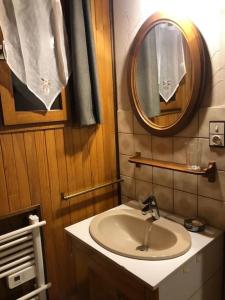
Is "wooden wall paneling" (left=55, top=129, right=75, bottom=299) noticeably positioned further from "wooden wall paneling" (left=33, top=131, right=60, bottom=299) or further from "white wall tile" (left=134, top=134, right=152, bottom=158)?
"white wall tile" (left=134, top=134, right=152, bottom=158)

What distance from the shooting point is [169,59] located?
52.3 inches

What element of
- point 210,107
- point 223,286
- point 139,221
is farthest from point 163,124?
point 223,286

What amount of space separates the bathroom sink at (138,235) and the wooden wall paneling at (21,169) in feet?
1.30

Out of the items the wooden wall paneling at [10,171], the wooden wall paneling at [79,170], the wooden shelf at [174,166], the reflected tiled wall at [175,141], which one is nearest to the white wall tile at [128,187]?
the reflected tiled wall at [175,141]

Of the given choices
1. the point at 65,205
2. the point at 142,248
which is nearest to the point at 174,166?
the point at 142,248

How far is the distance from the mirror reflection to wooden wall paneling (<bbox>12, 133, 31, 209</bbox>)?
742mm

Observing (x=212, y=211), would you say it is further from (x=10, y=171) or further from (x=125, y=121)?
(x=10, y=171)

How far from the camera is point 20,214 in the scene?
139 cm

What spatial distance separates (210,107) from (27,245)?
122cm

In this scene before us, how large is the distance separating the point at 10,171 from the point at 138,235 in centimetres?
80

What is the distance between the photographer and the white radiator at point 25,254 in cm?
130

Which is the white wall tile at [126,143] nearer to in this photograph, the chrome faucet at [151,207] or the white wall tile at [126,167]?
the white wall tile at [126,167]

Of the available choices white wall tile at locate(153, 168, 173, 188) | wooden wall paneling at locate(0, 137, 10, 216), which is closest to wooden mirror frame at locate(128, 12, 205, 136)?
white wall tile at locate(153, 168, 173, 188)

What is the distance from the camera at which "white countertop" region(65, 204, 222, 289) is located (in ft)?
3.22
